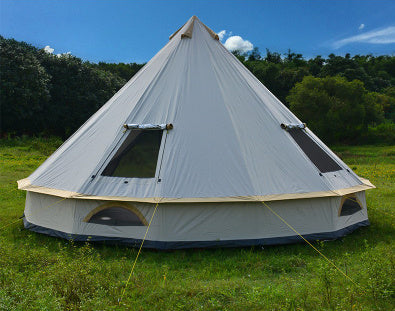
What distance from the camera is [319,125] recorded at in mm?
34500

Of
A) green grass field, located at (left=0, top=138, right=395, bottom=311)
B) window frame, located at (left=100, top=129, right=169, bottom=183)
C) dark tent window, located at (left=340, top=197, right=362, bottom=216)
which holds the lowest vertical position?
green grass field, located at (left=0, top=138, right=395, bottom=311)

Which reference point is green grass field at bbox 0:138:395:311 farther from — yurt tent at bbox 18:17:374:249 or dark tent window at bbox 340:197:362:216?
dark tent window at bbox 340:197:362:216

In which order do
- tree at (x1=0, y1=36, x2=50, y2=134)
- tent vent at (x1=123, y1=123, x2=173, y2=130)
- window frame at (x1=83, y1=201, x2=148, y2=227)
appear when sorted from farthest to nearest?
1. tree at (x1=0, y1=36, x2=50, y2=134)
2. tent vent at (x1=123, y1=123, x2=173, y2=130)
3. window frame at (x1=83, y1=201, x2=148, y2=227)

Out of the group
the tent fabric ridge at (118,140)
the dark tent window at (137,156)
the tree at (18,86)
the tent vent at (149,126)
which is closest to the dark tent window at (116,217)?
the tent fabric ridge at (118,140)

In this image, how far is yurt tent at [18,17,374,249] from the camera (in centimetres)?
737

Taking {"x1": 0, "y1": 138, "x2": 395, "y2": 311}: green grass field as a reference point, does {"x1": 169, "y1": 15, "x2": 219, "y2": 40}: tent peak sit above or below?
above

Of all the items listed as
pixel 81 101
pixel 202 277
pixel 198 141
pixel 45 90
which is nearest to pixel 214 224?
pixel 202 277

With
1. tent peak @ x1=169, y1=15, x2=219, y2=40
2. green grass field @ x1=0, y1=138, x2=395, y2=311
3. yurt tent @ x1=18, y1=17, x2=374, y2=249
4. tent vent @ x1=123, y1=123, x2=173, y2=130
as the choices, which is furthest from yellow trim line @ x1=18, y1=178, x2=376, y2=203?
tent peak @ x1=169, y1=15, x2=219, y2=40

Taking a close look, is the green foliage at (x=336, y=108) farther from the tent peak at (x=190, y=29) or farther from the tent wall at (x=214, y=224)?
the tent wall at (x=214, y=224)

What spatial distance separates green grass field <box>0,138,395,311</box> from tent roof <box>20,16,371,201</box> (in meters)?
1.15

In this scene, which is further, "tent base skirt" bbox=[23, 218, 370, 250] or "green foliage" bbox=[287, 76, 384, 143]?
"green foliage" bbox=[287, 76, 384, 143]

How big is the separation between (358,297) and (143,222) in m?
4.02

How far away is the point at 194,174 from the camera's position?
7.57 meters

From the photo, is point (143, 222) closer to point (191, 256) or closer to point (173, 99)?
point (191, 256)
